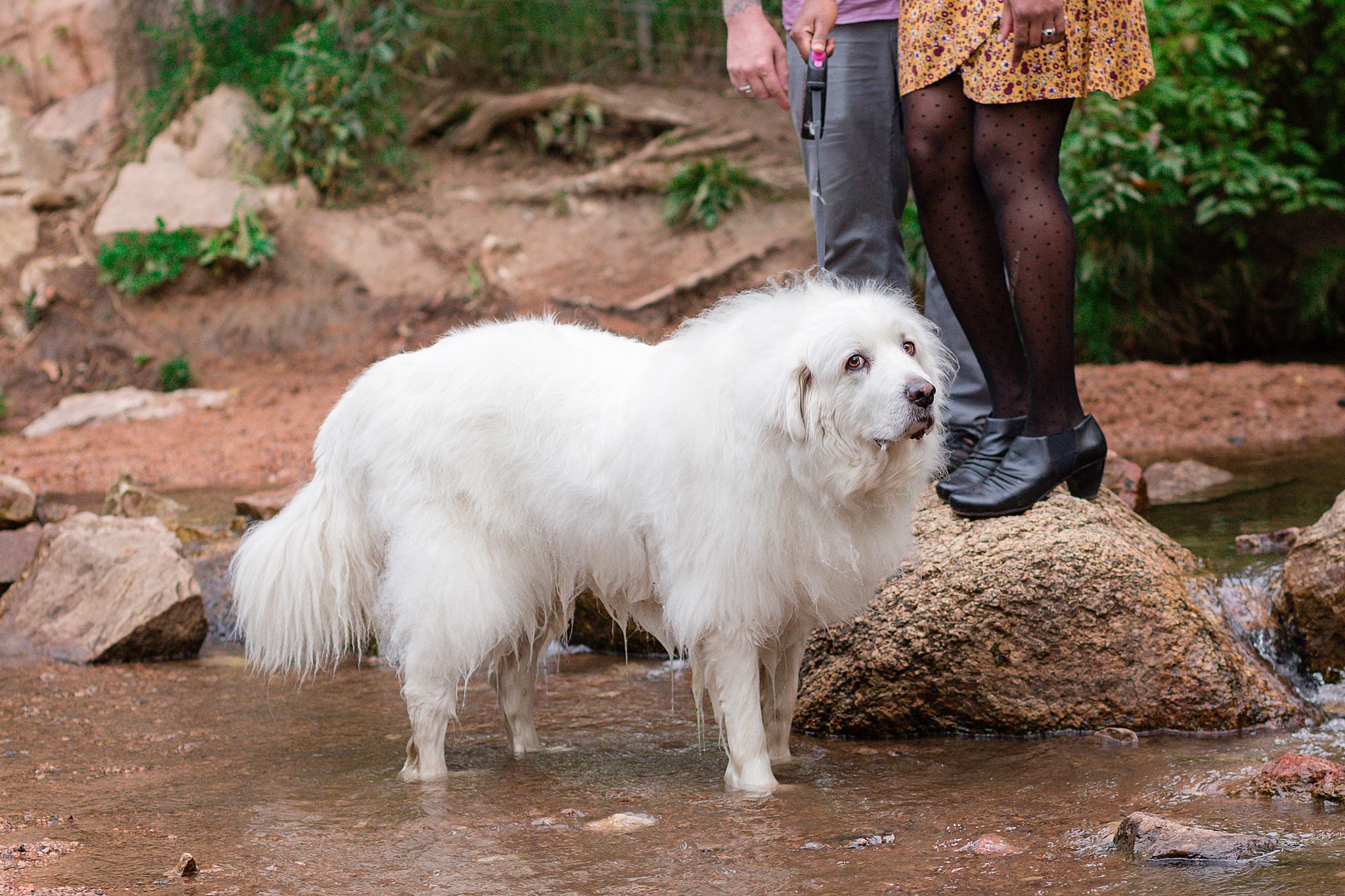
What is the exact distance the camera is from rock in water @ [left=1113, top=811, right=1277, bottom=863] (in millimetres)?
2500

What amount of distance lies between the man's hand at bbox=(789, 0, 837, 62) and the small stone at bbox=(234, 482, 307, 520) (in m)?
3.36

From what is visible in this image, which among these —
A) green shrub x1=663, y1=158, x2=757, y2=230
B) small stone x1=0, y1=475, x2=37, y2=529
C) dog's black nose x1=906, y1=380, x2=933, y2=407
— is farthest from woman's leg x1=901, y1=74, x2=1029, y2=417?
green shrub x1=663, y1=158, x2=757, y2=230

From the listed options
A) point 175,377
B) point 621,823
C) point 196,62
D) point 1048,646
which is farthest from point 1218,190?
point 196,62

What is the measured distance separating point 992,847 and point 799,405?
1033 millimetres

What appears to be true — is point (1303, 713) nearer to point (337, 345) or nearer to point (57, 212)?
point (337, 345)

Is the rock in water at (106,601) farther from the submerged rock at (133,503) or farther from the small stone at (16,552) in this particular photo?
the submerged rock at (133,503)

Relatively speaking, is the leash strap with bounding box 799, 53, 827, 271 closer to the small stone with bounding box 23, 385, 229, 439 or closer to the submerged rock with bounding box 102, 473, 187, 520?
the submerged rock with bounding box 102, 473, 187, 520

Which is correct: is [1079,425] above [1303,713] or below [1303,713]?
above

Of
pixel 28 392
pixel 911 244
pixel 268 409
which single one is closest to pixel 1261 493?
pixel 911 244

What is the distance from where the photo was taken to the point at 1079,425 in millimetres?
3609

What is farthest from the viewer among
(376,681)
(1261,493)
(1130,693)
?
(1261,493)

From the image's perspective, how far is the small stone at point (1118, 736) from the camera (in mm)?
3516

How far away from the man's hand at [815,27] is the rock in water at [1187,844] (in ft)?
6.88

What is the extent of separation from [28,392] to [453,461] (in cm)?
830
